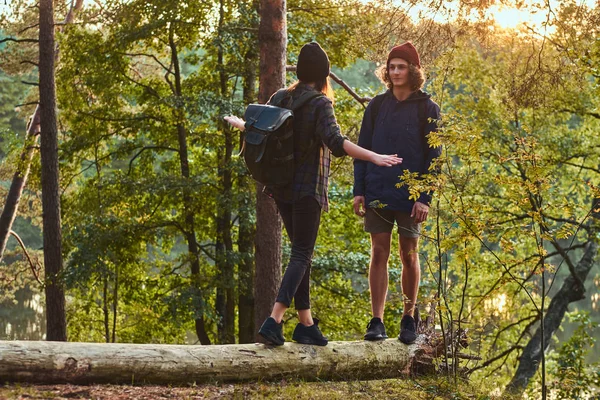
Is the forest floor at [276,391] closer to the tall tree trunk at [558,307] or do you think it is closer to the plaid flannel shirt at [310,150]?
the plaid flannel shirt at [310,150]

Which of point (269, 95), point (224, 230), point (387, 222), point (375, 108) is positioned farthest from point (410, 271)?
point (224, 230)

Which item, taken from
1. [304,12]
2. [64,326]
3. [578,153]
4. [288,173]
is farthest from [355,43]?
[578,153]

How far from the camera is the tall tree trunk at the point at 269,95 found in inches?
265

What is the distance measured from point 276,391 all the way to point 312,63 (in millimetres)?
2123

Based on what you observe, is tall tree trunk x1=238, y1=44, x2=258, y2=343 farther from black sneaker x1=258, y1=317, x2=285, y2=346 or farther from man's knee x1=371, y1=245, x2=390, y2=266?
black sneaker x1=258, y1=317, x2=285, y2=346

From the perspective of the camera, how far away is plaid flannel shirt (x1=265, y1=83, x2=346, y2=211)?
15.5 ft

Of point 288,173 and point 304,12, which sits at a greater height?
point 304,12

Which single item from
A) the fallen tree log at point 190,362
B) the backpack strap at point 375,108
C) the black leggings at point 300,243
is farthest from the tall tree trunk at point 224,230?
the fallen tree log at point 190,362

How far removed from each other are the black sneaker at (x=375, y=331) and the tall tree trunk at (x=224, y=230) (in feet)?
20.2

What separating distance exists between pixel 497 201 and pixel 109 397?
15.1 meters

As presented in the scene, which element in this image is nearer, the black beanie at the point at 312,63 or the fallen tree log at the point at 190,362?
the fallen tree log at the point at 190,362

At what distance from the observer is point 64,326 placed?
43.8 feet

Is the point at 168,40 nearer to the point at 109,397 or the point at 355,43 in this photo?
the point at 355,43

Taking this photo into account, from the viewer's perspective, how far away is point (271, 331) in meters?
4.79
